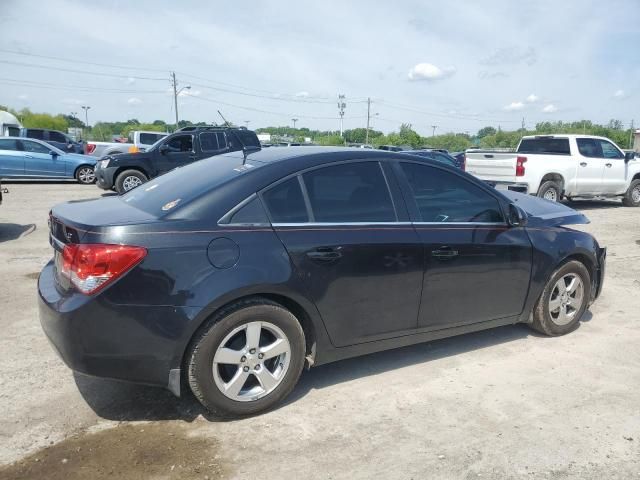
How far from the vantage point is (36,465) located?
109 inches

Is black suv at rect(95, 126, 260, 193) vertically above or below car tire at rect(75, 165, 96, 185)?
above

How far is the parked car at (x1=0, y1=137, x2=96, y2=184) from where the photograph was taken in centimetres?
1655

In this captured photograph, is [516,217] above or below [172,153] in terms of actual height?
below

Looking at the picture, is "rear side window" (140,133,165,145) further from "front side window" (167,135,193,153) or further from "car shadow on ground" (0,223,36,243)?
"car shadow on ground" (0,223,36,243)

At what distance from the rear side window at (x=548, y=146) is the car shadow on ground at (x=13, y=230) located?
11567 mm

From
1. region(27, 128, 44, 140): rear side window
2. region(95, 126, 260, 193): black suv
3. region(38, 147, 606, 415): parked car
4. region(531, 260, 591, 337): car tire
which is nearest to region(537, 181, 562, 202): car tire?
region(95, 126, 260, 193): black suv

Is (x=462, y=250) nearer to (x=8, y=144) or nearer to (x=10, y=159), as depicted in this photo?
(x=10, y=159)

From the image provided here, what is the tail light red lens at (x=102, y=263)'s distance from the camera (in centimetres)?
286

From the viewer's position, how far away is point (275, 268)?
10.4 feet

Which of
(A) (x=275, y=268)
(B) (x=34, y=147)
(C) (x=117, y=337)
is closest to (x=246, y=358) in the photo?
(A) (x=275, y=268)

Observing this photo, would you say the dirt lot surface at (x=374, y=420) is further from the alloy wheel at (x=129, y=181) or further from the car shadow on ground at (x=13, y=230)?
the alloy wheel at (x=129, y=181)

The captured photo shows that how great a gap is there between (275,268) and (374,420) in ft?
3.71

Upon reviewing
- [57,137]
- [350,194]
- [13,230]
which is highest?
[57,137]

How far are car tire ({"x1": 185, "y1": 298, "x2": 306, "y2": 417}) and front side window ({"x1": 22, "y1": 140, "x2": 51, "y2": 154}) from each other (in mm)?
16507
